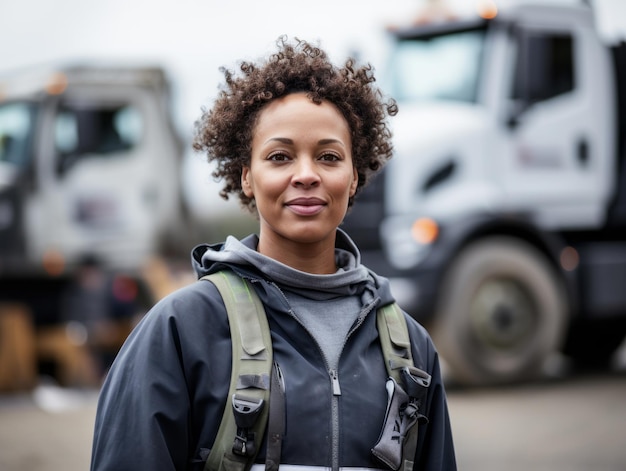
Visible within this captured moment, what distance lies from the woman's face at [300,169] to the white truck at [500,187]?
626 centimetres

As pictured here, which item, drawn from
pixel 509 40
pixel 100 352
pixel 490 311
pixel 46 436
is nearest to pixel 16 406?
pixel 100 352

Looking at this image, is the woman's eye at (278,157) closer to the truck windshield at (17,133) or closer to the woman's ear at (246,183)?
the woman's ear at (246,183)

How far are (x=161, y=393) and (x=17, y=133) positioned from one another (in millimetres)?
9004

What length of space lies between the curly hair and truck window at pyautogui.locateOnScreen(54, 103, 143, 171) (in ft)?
26.6

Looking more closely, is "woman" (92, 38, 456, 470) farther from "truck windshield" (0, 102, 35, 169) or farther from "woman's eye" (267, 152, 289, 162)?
"truck windshield" (0, 102, 35, 169)

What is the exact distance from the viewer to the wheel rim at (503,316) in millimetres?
8508

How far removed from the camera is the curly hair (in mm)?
2131

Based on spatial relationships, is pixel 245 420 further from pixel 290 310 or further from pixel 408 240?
pixel 408 240

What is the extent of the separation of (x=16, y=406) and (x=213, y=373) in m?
7.76

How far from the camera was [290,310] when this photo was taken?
6.50 ft

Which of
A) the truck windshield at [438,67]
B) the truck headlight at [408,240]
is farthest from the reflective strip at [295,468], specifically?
the truck windshield at [438,67]

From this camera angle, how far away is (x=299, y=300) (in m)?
2.05

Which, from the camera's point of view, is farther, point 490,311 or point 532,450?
point 490,311

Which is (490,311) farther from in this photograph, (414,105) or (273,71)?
(273,71)
